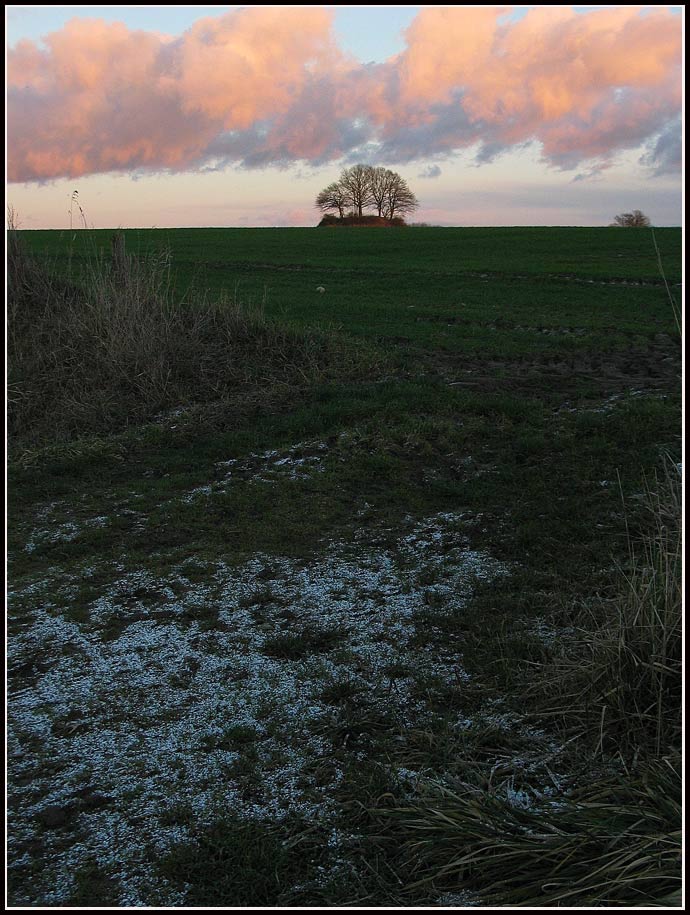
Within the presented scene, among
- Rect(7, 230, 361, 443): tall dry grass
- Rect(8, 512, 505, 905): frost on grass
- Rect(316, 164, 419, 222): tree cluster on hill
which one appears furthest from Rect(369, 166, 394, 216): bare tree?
Rect(8, 512, 505, 905): frost on grass

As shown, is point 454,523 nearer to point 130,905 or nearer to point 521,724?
point 521,724

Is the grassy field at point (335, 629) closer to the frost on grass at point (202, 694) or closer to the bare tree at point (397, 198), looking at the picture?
the frost on grass at point (202, 694)

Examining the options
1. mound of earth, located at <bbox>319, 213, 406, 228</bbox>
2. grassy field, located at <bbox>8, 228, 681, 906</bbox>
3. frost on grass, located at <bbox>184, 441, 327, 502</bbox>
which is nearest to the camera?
grassy field, located at <bbox>8, 228, 681, 906</bbox>

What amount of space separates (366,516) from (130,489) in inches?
96.6

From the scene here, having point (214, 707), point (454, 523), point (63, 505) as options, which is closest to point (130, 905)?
point (214, 707)

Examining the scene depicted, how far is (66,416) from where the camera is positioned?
32.3 feet

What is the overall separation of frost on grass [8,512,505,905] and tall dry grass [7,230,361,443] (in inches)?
180

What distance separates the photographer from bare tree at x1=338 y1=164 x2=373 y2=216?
5434 cm

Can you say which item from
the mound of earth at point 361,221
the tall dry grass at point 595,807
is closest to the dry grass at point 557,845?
the tall dry grass at point 595,807

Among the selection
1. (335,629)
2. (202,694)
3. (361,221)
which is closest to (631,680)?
(335,629)

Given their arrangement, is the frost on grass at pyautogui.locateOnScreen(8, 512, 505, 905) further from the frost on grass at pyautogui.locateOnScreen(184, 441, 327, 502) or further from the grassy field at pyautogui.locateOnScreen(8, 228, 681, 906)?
the frost on grass at pyautogui.locateOnScreen(184, 441, 327, 502)

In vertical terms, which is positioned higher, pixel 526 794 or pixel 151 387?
pixel 151 387

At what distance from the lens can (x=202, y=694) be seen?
13.6 feet

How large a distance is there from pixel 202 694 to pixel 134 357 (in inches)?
281
